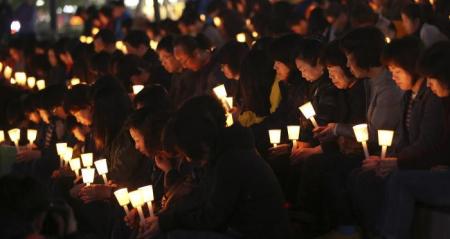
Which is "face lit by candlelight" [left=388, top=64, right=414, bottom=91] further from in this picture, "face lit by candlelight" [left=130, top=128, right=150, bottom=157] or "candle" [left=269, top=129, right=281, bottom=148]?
"face lit by candlelight" [left=130, top=128, right=150, bottom=157]

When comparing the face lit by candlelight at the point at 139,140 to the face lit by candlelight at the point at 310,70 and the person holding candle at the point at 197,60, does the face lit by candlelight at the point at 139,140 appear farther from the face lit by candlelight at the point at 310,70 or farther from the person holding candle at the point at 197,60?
the person holding candle at the point at 197,60

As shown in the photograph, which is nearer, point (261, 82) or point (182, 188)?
point (182, 188)

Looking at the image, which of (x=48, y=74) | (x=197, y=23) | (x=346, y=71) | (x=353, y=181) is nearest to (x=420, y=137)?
(x=353, y=181)

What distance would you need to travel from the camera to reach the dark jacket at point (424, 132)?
Result: 19.9 ft

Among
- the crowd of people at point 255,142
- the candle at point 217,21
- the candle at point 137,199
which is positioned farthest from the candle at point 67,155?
the candle at point 217,21

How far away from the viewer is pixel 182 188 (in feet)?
20.7

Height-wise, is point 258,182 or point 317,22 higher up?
point 317,22

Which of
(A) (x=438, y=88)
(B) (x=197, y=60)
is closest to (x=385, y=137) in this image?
(A) (x=438, y=88)

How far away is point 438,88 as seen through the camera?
19.5ft

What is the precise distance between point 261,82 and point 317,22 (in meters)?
4.69

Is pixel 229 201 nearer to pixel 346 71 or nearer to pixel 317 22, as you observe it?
pixel 346 71

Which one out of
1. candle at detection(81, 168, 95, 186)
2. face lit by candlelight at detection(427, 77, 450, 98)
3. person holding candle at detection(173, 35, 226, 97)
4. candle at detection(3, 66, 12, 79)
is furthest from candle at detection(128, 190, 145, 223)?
candle at detection(3, 66, 12, 79)

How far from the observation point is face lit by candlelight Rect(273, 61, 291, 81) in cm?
808

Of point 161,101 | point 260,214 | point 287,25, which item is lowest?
point 260,214
